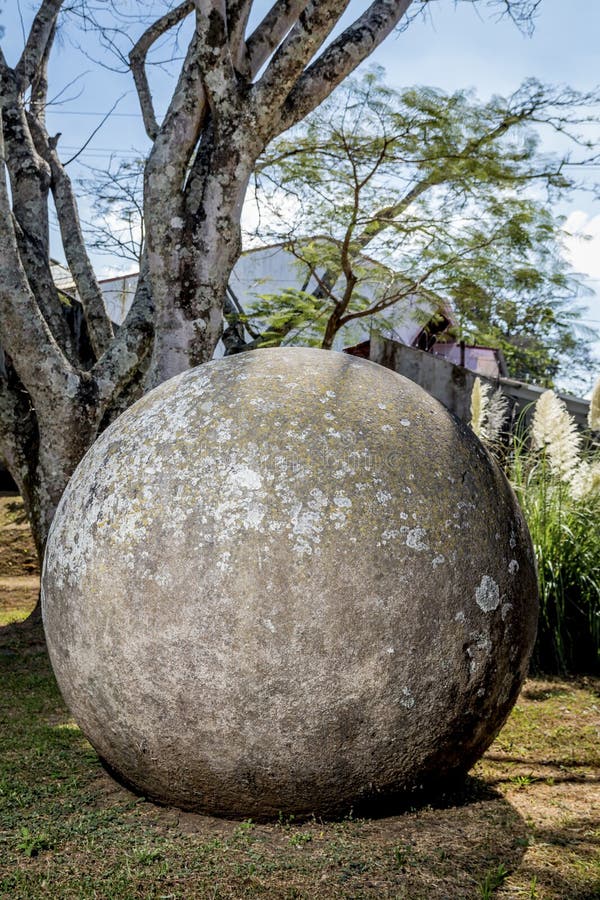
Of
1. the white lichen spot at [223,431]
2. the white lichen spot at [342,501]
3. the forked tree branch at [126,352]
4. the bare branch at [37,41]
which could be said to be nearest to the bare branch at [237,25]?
the forked tree branch at [126,352]

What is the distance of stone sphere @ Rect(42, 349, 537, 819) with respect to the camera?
2.71 meters

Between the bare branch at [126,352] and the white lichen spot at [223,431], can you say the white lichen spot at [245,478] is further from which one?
the bare branch at [126,352]

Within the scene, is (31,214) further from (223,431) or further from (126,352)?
(223,431)

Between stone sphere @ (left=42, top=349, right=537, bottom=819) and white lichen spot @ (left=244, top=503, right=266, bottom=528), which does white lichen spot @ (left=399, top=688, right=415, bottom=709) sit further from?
white lichen spot @ (left=244, top=503, right=266, bottom=528)

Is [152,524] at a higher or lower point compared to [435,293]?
lower

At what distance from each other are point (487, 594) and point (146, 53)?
947cm

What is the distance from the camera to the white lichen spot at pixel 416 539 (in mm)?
2803

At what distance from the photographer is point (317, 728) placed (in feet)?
8.95

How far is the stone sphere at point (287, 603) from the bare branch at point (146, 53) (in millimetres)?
7743

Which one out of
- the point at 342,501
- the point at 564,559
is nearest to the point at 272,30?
the point at 564,559

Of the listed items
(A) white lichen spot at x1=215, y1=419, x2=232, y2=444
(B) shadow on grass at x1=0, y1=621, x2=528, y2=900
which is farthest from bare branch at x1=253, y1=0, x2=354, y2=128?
(B) shadow on grass at x1=0, y1=621, x2=528, y2=900

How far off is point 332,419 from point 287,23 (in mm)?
Answer: 4491

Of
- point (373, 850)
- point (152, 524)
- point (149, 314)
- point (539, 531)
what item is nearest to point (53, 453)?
point (149, 314)

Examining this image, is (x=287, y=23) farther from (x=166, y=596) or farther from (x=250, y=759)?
(x=250, y=759)
